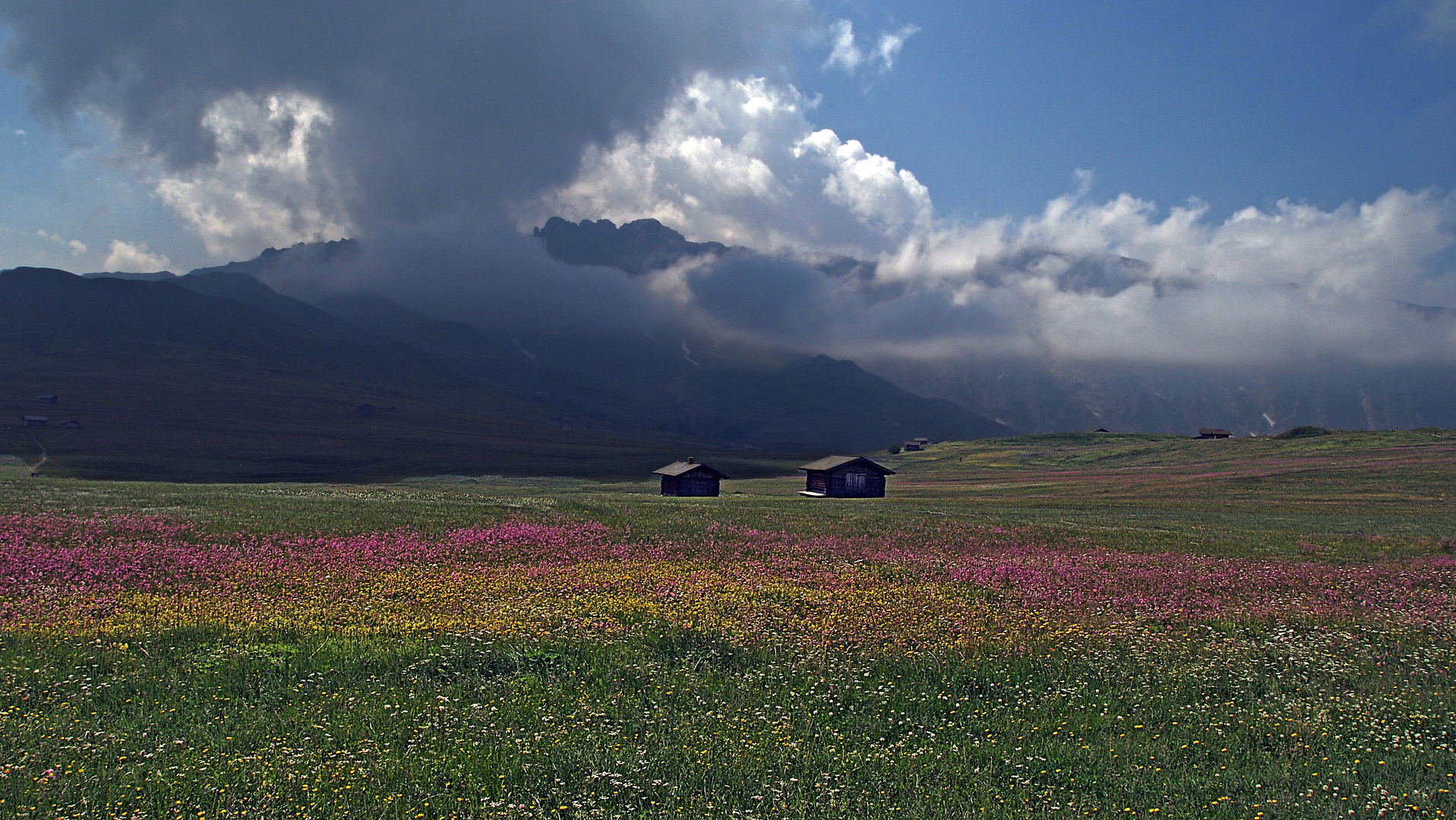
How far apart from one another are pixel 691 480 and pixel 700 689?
82578mm

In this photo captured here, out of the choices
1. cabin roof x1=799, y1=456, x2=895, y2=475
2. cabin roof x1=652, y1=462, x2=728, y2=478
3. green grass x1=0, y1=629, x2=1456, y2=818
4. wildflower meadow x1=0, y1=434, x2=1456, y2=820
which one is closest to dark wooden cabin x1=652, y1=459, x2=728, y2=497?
cabin roof x1=652, y1=462, x2=728, y2=478

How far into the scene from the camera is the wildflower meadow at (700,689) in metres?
9.06

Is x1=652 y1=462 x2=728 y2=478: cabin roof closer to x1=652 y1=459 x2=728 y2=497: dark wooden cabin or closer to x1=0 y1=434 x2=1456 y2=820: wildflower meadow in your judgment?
x1=652 y1=459 x2=728 y2=497: dark wooden cabin

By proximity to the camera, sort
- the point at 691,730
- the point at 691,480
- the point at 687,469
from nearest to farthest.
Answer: the point at 691,730 < the point at 687,469 < the point at 691,480

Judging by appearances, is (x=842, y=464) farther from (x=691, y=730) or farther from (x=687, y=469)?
(x=691, y=730)

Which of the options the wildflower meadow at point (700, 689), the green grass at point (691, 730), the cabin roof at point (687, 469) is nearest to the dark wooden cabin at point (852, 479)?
the cabin roof at point (687, 469)

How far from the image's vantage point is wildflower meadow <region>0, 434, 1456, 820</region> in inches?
357

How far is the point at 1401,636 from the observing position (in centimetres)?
1753

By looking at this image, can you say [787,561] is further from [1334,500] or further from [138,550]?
[1334,500]

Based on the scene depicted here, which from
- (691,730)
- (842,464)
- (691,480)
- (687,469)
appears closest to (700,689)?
(691,730)

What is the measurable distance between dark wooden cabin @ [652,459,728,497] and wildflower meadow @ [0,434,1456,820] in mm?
68200

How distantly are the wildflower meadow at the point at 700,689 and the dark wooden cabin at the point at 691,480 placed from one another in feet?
224

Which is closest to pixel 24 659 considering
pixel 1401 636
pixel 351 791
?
pixel 351 791

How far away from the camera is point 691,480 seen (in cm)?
9506
